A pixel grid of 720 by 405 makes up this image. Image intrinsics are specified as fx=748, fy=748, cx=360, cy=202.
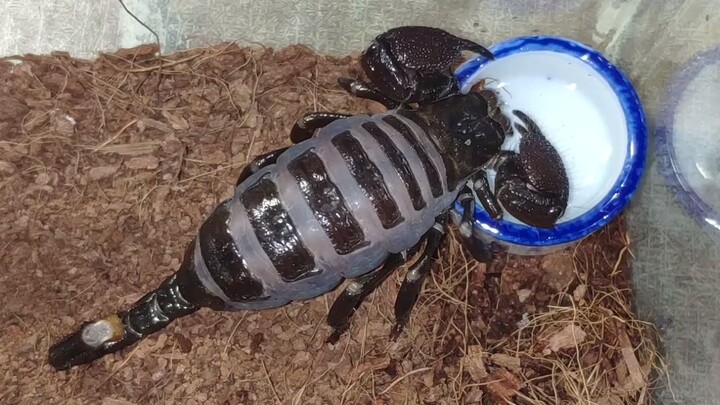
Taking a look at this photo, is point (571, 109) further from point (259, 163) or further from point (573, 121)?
point (259, 163)

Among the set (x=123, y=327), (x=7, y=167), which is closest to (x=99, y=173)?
(x=7, y=167)

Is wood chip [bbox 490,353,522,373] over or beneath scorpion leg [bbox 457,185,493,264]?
beneath

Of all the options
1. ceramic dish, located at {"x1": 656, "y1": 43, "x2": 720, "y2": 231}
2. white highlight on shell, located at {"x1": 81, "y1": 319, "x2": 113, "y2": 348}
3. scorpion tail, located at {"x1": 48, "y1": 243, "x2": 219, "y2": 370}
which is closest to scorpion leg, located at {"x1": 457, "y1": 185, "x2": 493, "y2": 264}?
ceramic dish, located at {"x1": 656, "y1": 43, "x2": 720, "y2": 231}

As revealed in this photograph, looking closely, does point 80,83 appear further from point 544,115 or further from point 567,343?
point 567,343

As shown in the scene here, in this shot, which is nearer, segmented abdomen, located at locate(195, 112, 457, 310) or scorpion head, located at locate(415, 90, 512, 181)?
segmented abdomen, located at locate(195, 112, 457, 310)

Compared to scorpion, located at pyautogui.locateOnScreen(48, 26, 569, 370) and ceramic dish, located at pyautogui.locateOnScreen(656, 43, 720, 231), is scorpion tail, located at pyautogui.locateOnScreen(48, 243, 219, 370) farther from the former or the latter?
ceramic dish, located at pyautogui.locateOnScreen(656, 43, 720, 231)

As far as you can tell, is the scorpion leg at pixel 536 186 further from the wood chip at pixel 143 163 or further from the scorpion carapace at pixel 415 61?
the wood chip at pixel 143 163

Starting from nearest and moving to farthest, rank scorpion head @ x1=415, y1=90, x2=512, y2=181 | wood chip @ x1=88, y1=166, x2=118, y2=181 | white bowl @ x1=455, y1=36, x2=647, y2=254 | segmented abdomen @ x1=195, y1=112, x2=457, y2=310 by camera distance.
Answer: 1. segmented abdomen @ x1=195, y1=112, x2=457, y2=310
2. scorpion head @ x1=415, y1=90, x2=512, y2=181
3. white bowl @ x1=455, y1=36, x2=647, y2=254
4. wood chip @ x1=88, y1=166, x2=118, y2=181
